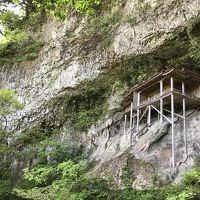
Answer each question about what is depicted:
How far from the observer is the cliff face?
16.4m

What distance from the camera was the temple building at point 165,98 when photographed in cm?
1655

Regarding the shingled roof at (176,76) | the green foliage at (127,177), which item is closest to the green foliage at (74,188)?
the green foliage at (127,177)

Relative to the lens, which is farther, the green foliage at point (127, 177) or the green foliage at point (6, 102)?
the green foliage at point (6, 102)

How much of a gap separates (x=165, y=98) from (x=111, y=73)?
213 inches

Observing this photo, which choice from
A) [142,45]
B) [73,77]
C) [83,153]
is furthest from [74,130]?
[142,45]

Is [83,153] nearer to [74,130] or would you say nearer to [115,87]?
[74,130]

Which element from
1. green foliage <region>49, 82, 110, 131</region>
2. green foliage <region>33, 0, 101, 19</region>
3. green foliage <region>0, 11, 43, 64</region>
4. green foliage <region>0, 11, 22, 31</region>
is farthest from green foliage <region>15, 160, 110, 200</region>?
green foliage <region>0, 11, 22, 31</region>

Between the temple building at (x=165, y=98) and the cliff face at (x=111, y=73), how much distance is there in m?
0.80

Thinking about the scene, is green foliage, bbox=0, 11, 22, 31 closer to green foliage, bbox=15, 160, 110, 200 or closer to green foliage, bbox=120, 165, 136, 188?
green foliage, bbox=15, 160, 110, 200

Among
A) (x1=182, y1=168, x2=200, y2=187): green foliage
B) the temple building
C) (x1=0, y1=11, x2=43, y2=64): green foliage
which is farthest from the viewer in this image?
(x1=0, y1=11, x2=43, y2=64): green foliage

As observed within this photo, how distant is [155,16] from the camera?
19656mm

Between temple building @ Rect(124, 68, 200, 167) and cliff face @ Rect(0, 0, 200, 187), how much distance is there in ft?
2.61

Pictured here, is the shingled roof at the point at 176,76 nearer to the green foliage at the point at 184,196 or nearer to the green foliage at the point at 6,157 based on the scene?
the green foliage at the point at 184,196

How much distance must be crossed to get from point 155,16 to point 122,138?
764 cm
